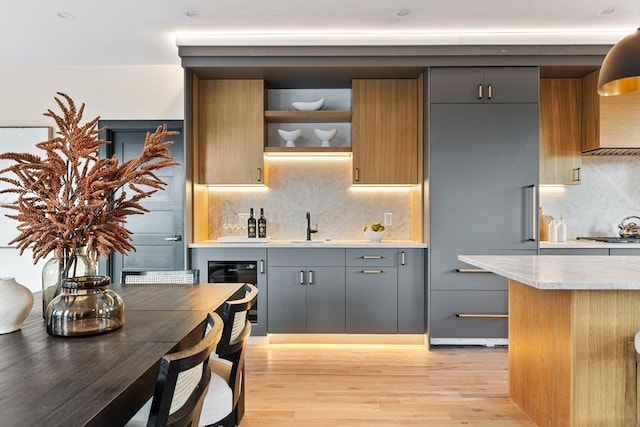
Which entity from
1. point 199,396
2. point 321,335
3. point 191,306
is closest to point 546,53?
point 321,335

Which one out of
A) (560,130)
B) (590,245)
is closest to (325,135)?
(560,130)

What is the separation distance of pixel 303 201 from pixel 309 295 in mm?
1046

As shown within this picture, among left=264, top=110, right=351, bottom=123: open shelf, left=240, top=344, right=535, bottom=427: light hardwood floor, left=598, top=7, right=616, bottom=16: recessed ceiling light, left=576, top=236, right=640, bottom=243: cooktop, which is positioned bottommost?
left=240, top=344, right=535, bottom=427: light hardwood floor

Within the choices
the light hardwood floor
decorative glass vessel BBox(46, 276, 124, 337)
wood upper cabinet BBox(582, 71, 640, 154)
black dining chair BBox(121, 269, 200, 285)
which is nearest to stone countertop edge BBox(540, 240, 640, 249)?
wood upper cabinet BBox(582, 71, 640, 154)

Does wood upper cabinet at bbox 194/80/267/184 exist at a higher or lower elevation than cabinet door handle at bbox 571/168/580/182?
higher

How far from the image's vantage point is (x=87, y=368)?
105 cm

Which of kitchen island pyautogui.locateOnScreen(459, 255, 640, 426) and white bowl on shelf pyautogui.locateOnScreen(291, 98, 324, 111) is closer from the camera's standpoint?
kitchen island pyautogui.locateOnScreen(459, 255, 640, 426)

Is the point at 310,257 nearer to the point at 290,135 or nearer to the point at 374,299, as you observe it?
the point at 374,299

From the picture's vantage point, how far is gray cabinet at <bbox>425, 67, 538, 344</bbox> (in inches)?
140

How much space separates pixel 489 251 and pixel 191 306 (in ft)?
8.83

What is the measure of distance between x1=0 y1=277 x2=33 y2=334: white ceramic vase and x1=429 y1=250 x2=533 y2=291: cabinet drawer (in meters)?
2.94

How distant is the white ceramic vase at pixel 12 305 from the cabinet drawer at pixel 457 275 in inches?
116

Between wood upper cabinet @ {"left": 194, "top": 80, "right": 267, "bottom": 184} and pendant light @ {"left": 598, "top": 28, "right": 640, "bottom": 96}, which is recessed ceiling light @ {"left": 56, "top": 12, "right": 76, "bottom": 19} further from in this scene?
pendant light @ {"left": 598, "top": 28, "right": 640, "bottom": 96}

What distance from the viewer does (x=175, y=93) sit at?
4.38 meters
